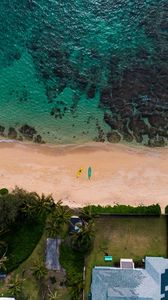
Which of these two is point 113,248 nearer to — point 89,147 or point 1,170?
point 89,147

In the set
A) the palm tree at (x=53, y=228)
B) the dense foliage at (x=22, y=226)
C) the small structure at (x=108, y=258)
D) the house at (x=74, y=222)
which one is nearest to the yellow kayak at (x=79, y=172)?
the dense foliage at (x=22, y=226)

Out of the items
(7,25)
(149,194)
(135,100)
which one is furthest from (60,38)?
(149,194)

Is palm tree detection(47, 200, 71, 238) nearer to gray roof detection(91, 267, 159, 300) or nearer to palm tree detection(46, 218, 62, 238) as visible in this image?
palm tree detection(46, 218, 62, 238)

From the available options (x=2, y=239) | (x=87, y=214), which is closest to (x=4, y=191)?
(x=2, y=239)

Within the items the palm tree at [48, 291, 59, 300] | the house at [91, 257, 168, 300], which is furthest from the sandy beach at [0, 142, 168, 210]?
the palm tree at [48, 291, 59, 300]

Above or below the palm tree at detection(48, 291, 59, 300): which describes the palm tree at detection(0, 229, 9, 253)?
above

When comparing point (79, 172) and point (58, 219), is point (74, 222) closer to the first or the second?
point (58, 219)

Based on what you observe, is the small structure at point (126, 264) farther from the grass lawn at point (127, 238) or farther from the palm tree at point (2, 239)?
the palm tree at point (2, 239)

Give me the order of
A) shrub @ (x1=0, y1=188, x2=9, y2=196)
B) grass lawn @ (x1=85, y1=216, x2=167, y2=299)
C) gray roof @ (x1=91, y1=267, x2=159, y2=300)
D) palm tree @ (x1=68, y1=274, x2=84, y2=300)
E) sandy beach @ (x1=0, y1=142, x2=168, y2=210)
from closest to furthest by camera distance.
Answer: gray roof @ (x1=91, y1=267, x2=159, y2=300), palm tree @ (x1=68, y1=274, x2=84, y2=300), grass lawn @ (x1=85, y1=216, x2=167, y2=299), shrub @ (x1=0, y1=188, x2=9, y2=196), sandy beach @ (x1=0, y1=142, x2=168, y2=210)
